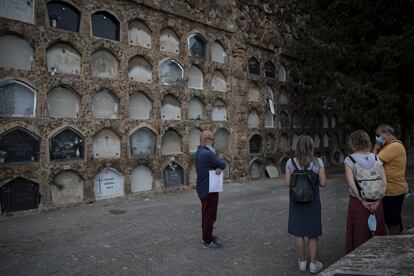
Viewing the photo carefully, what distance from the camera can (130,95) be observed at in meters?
6.52

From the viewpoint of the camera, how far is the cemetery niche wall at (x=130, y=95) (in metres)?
5.36

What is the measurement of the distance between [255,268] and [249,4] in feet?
23.2

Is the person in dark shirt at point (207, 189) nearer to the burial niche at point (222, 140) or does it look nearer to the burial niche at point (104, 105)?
the burial niche at point (104, 105)

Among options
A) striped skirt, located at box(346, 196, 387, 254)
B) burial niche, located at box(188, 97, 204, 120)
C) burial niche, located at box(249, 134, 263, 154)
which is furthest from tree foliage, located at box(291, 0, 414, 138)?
striped skirt, located at box(346, 196, 387, 254)

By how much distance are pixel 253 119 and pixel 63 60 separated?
4587 millimetres

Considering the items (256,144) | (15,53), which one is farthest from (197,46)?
(15,53)

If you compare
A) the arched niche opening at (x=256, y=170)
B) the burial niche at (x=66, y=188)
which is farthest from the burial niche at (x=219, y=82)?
the burial niche at (x=66, y=188)

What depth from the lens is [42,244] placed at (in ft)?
13.1

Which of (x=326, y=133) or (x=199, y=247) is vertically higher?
(x=326, y=133)

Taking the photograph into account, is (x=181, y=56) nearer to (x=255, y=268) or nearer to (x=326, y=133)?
(x=255, y=268)

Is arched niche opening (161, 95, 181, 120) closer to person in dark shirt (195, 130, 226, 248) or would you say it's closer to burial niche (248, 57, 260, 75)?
burial niche (248, 57, 260, 75)

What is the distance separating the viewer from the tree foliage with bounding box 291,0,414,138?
7867mm

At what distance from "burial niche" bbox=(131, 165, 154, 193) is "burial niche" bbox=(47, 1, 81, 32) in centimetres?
257

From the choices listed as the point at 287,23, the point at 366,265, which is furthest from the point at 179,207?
the point at 287,23
